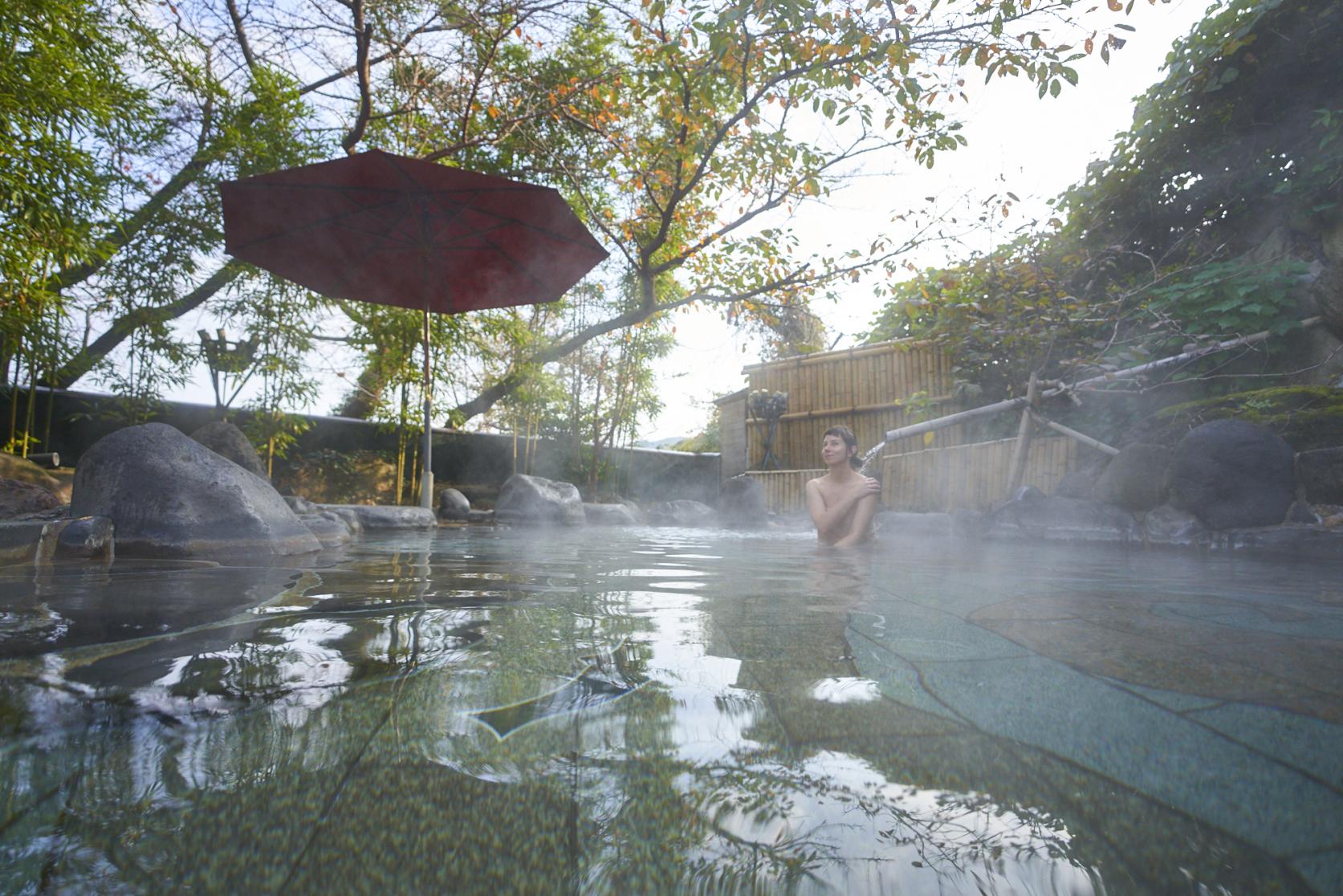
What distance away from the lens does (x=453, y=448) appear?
11.8 metres

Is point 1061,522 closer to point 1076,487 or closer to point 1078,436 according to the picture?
point 1076,487

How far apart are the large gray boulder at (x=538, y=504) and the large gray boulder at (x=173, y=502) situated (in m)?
4.97

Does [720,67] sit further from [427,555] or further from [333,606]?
[333,606]

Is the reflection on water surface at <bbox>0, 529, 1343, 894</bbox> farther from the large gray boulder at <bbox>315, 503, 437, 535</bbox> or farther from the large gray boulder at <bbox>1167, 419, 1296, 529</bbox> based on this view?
the large gray boulder at <bbox>315, 503, 437, 535</bbox>

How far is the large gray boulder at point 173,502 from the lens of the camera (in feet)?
10.8

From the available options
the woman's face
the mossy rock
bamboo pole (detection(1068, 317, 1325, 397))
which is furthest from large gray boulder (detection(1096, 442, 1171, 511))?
the woman's face

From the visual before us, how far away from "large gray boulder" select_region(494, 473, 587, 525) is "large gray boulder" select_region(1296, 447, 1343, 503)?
7306 millimetres

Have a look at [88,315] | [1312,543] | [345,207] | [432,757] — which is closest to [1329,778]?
[432,757]

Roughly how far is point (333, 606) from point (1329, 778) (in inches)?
78.1

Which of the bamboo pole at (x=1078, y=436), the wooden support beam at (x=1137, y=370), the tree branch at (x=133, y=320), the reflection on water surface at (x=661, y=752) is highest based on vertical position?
the tree branch at (x=133, y=320)

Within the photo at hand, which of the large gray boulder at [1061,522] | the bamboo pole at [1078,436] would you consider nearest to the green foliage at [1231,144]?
the bamboo pole at [1078,436]

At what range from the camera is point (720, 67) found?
549cm

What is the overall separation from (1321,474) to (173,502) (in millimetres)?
7449

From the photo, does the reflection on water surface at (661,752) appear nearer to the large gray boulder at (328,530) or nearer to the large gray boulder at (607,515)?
the large gray boulder at (328,530)
